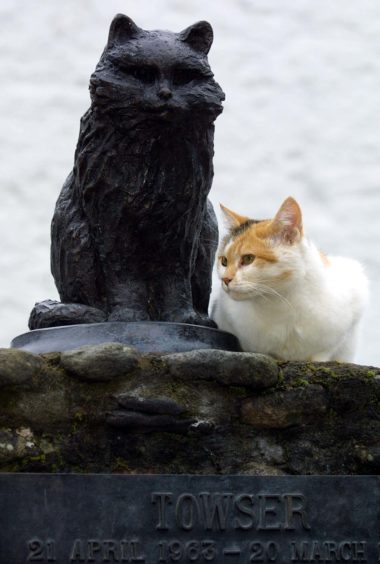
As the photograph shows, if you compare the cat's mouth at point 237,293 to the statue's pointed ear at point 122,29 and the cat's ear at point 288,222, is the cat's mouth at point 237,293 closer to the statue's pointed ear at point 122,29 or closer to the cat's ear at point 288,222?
the cat's ear at point 288,222

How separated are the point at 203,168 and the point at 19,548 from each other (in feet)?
4.36

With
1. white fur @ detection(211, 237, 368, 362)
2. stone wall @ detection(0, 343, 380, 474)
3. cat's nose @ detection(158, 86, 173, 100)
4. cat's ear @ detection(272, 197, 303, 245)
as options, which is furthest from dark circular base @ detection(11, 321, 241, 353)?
cat's nose @ detection(158, 86, 173, 100)

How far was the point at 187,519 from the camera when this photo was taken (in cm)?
258

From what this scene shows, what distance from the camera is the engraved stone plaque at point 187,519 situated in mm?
2527

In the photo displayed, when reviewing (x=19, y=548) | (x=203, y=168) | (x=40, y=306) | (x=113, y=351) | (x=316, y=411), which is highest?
(x=203, y=168)

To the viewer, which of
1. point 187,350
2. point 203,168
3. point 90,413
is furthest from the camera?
point 203,168

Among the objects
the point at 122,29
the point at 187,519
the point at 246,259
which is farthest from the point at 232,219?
the point at 187,519

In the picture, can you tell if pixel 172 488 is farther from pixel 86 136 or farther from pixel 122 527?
pixel 86 136

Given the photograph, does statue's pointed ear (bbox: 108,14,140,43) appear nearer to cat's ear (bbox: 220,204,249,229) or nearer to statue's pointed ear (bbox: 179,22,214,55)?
statue's pointed ear (bbox: 179,22,214,55)

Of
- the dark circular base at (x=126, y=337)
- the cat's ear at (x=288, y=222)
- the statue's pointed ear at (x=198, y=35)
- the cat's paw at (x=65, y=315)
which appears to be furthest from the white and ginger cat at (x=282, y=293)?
the statue's pointed ear at (x=198, y=35)

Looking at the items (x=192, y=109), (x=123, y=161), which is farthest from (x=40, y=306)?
(x=192, y=109)

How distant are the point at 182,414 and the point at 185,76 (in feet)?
3.48

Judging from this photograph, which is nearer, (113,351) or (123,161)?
(113,351)

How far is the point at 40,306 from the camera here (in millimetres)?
3264
